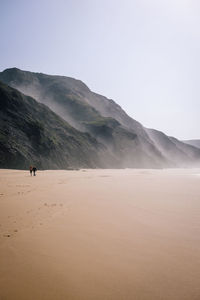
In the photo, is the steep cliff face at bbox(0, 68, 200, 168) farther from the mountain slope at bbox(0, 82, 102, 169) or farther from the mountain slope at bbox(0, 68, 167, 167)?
the mountain slope at bbox(0, 82, 102, 169)

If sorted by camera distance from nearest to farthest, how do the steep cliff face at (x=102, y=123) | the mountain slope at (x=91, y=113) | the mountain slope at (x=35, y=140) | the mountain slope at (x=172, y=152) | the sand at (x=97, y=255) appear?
the sand at (x=97, y=255)
the mountain slope at (x=35, y=140)
the steep cliff face at (x=102, y=123)
the mountain slope at (x=91, y=113)
the mountain slope at (x=172, y=152)

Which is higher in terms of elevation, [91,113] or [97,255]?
[91,113]

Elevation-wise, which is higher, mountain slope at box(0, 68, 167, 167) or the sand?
mountain slope at box(0, 68, 167, 167)

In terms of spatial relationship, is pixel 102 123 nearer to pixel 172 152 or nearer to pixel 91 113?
pixel 91 113

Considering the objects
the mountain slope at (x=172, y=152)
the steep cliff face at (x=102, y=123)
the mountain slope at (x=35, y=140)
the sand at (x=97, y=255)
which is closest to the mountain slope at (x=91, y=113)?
the steep cliff face at (x=102, y=123)

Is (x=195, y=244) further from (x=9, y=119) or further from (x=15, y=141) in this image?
(x=9, y=119)

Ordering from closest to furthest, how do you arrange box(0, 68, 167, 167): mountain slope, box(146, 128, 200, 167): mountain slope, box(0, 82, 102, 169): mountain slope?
1. box(0, 82, 102, 169): mountain slope
2. box(0, 68, 167, 167): mountain slope
3. box(146, 128, 200, 167): mountain slope

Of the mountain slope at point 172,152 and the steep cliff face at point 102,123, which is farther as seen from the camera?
the mountain slope at point 172,152

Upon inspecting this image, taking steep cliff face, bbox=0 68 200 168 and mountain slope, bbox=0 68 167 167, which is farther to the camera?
mountain slope, bbox=0 68 167 167

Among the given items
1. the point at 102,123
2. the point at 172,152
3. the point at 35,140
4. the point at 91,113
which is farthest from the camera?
the point at 172,152

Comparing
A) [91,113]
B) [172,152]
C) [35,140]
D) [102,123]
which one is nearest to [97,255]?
[35,140]

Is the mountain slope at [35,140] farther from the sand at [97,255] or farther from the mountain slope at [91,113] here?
the sand at [97,255]

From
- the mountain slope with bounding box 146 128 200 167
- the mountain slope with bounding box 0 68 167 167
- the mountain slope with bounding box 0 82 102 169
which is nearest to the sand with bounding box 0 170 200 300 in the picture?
the mountain slope with bounding box 0 82 102 169

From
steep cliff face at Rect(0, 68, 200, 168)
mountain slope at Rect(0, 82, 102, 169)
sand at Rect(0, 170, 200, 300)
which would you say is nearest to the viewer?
sand at Rect(0, 170, 200, 300)
